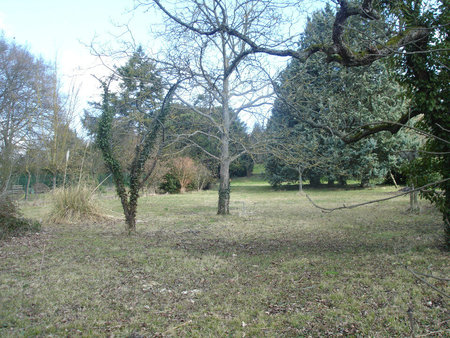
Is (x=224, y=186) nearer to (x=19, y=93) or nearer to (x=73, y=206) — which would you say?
(x=73, y=206)

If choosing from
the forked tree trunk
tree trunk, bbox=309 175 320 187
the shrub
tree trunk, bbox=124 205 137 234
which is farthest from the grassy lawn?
the shrub

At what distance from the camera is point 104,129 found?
754 cm

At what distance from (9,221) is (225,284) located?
5.86 meters

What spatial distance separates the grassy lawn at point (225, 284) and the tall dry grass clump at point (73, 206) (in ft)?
7.24

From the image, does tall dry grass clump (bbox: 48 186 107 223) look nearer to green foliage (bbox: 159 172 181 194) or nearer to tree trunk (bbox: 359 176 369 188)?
green foliage (bbox: 159 172 181 194)

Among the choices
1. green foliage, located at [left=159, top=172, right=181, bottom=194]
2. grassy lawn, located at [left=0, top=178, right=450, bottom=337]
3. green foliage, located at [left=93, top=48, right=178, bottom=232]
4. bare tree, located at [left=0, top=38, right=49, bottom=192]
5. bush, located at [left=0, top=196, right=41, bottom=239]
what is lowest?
grassy lawn, located at [left=0, top=178, right=450, bottom=337]

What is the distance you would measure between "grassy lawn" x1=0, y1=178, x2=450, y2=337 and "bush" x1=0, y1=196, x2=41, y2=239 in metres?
0.31

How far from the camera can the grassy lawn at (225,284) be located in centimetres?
322

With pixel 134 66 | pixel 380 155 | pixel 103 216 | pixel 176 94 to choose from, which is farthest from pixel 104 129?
pixel 380 155

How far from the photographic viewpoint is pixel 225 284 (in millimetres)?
4484

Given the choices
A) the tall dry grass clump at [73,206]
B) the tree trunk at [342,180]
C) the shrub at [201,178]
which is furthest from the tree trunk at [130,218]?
the shrub at [201,178]

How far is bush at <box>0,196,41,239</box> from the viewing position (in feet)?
24.3

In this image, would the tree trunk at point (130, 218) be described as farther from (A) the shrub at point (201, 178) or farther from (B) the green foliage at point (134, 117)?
(A) the shrub at point (201, 178)

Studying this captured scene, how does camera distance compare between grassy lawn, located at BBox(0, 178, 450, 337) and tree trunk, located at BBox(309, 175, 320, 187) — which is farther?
tree trunk, located at BBox(309, 175, 320, 187)
